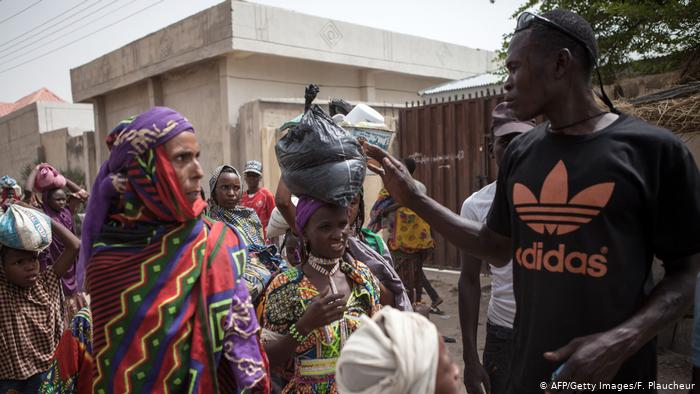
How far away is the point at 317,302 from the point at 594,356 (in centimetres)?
101

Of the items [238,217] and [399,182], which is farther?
[238,217]

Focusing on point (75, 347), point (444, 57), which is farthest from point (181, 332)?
point (444, 57)

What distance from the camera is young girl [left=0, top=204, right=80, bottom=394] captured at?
2.96 meters

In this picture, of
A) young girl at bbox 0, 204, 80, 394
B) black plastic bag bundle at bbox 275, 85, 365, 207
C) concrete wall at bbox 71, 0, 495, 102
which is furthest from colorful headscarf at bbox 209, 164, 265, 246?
concrete wall at bbox 71, 0, 495, 102

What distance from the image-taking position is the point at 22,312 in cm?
304

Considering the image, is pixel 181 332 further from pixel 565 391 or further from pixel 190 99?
pixel 190 99

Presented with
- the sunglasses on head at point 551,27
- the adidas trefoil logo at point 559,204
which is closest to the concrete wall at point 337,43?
the sunglasses on head at point 551,27

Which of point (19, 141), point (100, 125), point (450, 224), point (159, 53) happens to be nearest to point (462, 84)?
point (159, 53)

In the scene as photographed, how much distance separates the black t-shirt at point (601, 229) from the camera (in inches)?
60.1

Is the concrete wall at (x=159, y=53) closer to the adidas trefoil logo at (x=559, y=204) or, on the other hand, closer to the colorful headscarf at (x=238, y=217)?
the colorful headscarf at (x=238, y=217)

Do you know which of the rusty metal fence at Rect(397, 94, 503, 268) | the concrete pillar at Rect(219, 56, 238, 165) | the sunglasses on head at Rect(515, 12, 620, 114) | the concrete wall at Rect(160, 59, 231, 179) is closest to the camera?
the sunglasses on head at Rect(515, 12, 620, 114)

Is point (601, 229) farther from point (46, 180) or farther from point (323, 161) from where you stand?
point (46, 180)

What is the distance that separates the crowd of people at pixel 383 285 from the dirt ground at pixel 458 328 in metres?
2.54

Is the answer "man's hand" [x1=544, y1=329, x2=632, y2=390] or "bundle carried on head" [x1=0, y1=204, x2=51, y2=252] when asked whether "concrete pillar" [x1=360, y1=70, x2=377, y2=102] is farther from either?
"man's hand" [x1=544, y1=329, x2=632, y2=390]
